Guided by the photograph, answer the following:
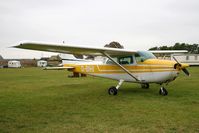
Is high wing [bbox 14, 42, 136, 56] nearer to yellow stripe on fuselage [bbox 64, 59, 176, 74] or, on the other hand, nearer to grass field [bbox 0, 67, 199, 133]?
yellow stripe on fuselage [bbox 64, 59, 176, 74]

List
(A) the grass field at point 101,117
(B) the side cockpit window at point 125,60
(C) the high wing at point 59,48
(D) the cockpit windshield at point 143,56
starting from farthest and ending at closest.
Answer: (B) the side cockpit window at point 125,60 → (D) the cockpit windshield at point 143,56 → (C) the high wing at point 59,48 → (A) the grass field at point 101,117

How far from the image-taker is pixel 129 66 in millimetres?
12570

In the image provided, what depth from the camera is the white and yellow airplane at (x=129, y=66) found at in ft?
36.0

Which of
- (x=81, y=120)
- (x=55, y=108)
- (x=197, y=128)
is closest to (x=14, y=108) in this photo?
(x=55, y=108)

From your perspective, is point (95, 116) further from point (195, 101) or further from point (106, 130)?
point (195, 101)

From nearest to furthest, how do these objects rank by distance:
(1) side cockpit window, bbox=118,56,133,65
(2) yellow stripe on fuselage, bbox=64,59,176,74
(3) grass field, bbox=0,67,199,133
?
(3) grass field, bbox=0,67,199,133
(2) yellow stripe on fuselage, bbox=64,59,176,74
(1) side cockpit window, bbox=118,56,133,65

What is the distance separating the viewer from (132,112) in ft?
25.5

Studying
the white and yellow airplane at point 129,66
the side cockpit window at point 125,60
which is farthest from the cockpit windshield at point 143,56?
the side cockpit window at point 125,60

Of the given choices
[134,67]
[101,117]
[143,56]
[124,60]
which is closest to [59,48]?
[124,60]

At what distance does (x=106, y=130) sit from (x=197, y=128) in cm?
198

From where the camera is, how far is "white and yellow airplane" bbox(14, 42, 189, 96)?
432 inches

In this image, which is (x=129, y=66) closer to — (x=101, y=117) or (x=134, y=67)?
(x=134, y=67)

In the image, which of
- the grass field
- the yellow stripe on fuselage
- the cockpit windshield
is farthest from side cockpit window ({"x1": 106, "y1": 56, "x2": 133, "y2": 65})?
the grass field

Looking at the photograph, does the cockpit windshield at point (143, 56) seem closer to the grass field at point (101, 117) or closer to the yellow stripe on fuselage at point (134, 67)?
Answer: the yellow stripe on fuselage at point (134, 67)
